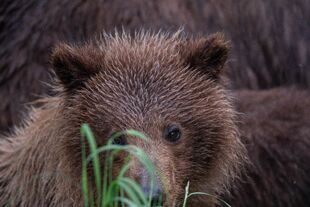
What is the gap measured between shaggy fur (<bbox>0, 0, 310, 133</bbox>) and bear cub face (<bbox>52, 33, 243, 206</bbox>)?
1991 mm

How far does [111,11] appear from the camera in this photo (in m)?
8.21

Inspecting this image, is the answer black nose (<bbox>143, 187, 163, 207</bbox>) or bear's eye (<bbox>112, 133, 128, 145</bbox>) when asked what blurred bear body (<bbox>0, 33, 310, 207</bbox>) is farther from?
black nose (<bbox>143, 187, 163, 207</bbox>)

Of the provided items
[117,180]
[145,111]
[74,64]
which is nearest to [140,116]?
[145,111]

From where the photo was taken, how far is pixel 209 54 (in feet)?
19.7

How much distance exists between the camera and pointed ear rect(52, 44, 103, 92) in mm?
5777

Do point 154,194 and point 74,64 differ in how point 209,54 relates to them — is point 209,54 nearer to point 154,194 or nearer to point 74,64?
point 74,64

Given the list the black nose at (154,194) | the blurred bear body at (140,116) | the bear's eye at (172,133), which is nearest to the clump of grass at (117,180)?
the black nose at (154,194)

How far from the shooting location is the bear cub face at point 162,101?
5.70 metres

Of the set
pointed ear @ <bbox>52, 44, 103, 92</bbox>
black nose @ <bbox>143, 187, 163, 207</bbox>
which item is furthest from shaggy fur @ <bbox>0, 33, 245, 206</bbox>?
black nose @ <bbox>143, 187, 163, 207</bbox>

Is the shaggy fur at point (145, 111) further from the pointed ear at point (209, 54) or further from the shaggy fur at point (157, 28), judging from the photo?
the shaggy fur at point (157, 28)

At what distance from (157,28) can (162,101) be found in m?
2.39

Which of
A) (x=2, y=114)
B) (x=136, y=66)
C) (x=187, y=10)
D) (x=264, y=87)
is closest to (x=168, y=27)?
(x=187, y=10)

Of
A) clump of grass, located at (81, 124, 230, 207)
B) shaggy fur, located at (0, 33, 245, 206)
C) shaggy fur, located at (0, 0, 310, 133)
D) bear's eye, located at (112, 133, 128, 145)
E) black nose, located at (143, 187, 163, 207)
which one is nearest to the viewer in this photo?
clump of grass, located at (81, 124, 230, 207)

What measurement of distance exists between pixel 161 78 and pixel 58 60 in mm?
616
